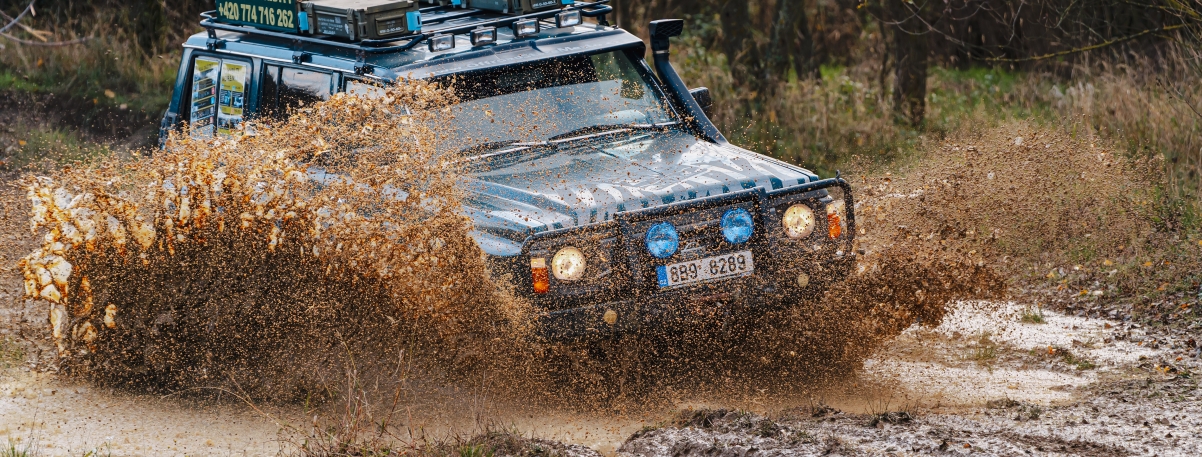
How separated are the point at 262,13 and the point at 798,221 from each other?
313cm

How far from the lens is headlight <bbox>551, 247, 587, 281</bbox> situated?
520 cm

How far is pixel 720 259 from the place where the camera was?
5.44m

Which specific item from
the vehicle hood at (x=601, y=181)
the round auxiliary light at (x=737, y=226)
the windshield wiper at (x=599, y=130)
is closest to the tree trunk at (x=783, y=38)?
the windshield wiper at (x=599, y=130)

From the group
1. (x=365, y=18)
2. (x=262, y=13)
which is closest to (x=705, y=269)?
(x=365, y=18)

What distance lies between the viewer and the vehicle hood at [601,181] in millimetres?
5281

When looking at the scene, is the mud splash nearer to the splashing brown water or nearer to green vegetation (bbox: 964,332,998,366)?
the splashing brown water

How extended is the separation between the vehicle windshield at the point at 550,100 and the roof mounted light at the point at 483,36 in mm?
192

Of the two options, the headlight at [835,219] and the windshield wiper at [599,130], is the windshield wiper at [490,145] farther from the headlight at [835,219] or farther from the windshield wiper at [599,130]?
the headlight at [835,219]

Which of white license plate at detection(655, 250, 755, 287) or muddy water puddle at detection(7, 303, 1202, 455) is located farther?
white license plate at detection(655, 250, 755, 287)

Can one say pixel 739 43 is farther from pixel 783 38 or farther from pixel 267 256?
pixel 267 256

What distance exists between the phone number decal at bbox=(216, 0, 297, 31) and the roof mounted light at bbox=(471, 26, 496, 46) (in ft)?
3.40

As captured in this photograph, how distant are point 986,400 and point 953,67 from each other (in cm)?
1056

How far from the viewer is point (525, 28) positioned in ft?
20.9

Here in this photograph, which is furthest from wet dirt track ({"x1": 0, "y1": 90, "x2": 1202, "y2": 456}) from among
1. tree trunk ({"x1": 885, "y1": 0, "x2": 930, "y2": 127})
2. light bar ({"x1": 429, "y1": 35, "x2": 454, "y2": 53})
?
tree trunk ({"x1": 885, "y1": 0, "x2": 930, "y2": 127})
